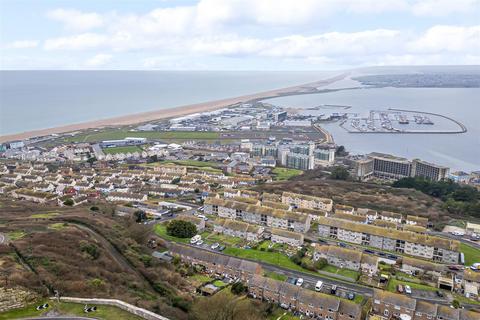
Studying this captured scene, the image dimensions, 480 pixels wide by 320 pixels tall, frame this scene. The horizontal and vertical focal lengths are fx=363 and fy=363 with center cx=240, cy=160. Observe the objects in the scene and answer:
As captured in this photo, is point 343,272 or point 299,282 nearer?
point 299,282

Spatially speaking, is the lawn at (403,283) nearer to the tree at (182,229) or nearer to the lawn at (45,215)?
the tree at (182,229)

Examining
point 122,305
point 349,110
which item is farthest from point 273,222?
point 349,110

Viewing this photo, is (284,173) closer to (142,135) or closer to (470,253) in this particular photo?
(470,253)

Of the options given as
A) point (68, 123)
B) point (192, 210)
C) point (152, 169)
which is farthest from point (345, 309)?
point (68, 123)

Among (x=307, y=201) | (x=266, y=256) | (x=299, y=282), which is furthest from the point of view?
(x=307, y=201)

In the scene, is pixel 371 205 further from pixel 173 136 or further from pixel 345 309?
pixel 173 136

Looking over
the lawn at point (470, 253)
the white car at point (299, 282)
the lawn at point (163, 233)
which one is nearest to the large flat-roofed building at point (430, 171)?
the lawn at point (470, 253)

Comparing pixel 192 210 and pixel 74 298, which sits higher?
pixel 74 298
